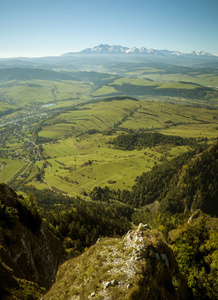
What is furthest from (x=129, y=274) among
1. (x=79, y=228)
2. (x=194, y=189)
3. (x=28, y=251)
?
(x=194, y=189)

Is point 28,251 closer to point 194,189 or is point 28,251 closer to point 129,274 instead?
point 129,274

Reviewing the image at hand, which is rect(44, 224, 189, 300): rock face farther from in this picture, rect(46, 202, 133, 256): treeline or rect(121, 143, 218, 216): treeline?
rect(121, 143, 218, 216): treeline

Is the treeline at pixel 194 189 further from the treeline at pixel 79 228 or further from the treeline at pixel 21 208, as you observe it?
the treeline at pixel 21 208

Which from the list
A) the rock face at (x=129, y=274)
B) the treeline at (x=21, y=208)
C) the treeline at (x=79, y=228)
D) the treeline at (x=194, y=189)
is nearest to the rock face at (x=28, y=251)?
the treeline at (x=21, y=208)

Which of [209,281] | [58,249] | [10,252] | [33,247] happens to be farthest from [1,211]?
[209,281]

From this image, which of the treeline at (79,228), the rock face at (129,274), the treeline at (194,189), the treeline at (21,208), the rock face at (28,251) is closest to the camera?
the rock face at (129,274)

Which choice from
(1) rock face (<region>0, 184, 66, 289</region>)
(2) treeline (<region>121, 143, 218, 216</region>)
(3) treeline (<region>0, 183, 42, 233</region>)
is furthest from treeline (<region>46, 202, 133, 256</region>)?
(2) treeline (<region>121, 143, 218, 216</region>)

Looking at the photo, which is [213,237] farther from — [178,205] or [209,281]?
[178,205]

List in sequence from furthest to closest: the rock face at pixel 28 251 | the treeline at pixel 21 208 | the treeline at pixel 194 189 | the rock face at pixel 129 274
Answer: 1. the treeline at pixel 194 189
2. the treeline at pixel 21 208
3. the rock face at pixel 28 251
4. the rock face at pixel 129 274
